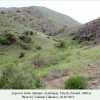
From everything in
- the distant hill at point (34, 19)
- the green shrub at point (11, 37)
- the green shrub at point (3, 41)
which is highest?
the distant hill at point (34, 19)

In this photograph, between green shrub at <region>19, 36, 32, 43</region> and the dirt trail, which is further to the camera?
green shrub at <region>19, 36, 32, 43</region>

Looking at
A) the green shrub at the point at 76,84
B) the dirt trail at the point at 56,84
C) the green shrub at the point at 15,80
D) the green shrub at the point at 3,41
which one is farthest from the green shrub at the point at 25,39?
the green shrub at the point at 76,84

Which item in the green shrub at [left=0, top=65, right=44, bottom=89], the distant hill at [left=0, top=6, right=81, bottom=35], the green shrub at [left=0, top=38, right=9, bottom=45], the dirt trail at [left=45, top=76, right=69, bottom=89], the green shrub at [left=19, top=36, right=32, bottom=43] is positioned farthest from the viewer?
the distant hill at [left=0, top=6, right=81, bottom=35]

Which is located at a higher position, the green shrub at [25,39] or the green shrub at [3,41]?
the green shrub at [25,39]

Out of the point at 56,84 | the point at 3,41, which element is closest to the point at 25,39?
the point at 3,41

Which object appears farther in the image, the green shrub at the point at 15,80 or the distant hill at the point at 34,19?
the distant hill at the point at 34,19

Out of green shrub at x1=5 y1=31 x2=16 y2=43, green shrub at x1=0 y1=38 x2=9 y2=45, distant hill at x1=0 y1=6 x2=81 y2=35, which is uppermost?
distant hill at x1=0 y1=6 x2=81 y2=35

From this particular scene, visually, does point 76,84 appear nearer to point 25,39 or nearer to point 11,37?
point 11,37

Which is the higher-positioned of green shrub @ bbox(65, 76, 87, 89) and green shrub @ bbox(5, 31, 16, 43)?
green shrub @ bbox(5, 31, 16, 43)

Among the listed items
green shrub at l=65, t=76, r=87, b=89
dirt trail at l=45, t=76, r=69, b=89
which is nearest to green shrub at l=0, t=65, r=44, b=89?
dirt trail at l=45, t=76, r=69, b=89

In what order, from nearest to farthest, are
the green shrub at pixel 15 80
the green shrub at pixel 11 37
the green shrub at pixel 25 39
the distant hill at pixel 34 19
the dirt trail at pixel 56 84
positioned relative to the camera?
1. the green shrub at pixel 15 80
2. the dirt trail at pixel 56 84
3. the green shrub at pixel 11 37
4. the green shrub at pixel 25 39
5. the distant hill at pixel 34 19

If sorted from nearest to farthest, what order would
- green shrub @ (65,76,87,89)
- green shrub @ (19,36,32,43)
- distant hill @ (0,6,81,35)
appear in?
green shrub @ (65,76,87,89) → green shrub @ (19,36,32,43) → distant hill @ (0,6,81,35)

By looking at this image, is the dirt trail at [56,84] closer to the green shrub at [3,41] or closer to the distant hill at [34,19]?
the green shrub at [3,41]

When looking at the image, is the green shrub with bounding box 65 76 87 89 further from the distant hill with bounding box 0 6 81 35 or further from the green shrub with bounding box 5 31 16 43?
the distant hill with bounding box 0 6 81 35
